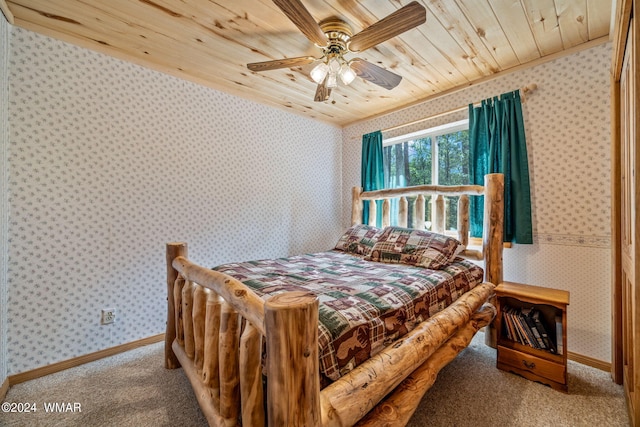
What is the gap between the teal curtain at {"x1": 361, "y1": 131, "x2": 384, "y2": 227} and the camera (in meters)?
3.41

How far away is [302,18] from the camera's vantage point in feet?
4.65

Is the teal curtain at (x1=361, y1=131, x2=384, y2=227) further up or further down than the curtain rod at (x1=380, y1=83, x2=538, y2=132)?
further down

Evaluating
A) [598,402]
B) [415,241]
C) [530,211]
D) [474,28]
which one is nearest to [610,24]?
[474,28]

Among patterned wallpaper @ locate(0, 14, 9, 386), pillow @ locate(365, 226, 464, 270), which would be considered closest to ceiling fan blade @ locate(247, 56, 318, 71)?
patterned wallpaper @ locate(0, 14, 9, 386)

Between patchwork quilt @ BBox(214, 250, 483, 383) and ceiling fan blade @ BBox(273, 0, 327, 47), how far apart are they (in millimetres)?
1430

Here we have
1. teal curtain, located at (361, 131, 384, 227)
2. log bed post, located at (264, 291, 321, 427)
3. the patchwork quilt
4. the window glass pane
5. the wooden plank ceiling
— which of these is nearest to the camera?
log bed post, located at (264, 291, 321, 427)

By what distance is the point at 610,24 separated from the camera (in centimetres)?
183

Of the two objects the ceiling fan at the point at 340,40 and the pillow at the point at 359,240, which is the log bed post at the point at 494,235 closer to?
the pillow at the point at 359,240

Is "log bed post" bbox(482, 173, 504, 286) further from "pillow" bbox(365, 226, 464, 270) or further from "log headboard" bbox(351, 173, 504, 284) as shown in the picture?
"pillow" bbox(365, 226, 464, 270)

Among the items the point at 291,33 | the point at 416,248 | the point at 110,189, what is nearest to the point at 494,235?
the point at 416,248

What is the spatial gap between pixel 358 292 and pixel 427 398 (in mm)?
845

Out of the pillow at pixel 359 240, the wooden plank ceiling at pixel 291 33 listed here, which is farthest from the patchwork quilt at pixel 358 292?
the wooden plank ceiling at pixel 291 33

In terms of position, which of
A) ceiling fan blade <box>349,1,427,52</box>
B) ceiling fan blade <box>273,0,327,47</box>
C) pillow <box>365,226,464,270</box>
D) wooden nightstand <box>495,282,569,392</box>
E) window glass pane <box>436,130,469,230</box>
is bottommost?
wooden nightstand <box>495,282,569,392</box>

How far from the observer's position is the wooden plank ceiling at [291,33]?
66.4 inches
